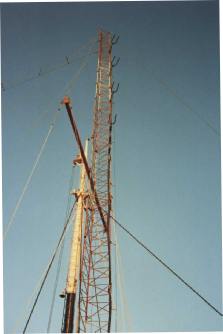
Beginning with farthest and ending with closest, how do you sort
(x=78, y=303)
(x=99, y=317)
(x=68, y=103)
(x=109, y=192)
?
(x=109, y=192), (x=99, y=317), (x=78, y=303), (x=68, y=103)

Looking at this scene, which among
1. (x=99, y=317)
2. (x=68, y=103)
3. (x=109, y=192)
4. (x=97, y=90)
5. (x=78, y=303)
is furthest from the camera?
(x=97, y=90)

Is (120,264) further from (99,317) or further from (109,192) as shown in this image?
(109,192)

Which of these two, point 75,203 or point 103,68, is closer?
point 75,203

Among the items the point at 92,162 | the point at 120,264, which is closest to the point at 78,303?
the point at 120,264

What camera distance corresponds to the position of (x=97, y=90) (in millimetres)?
32875

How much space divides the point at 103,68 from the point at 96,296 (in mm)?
26079

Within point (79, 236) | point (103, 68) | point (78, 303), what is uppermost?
point (103, 68)

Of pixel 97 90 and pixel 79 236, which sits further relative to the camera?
pixel 97 90

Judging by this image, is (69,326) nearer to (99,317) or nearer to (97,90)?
(99,317)

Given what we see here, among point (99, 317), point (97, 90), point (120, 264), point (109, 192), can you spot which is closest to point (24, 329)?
point (99, 317)

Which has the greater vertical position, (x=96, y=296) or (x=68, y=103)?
(x=68, y=103)

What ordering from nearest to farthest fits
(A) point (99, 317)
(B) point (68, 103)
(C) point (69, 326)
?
1. (C) point (69, 326)
2. (B) point (68, 103)
3. (A) point (99, 317)

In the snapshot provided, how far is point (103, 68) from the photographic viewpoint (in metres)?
34.3

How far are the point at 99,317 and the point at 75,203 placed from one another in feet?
32.0
